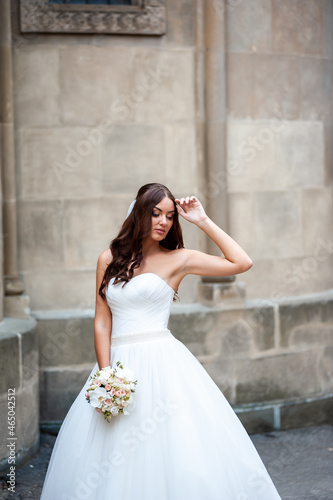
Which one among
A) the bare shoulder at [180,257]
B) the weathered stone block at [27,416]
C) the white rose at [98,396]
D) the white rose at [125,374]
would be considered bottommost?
the weathered stone block at [27,416]

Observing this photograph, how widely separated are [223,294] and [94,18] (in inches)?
104

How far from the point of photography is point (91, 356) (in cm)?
579

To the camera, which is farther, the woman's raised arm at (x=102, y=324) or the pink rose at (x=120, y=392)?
the woman's raised arm at (x=102, y=324)

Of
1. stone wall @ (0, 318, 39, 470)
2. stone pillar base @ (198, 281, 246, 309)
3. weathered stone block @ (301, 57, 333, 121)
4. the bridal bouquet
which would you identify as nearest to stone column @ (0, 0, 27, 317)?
stone wall @ (0, 318, 39, 470)

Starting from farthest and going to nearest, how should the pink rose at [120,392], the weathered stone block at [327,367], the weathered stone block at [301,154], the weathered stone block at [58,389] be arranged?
1. the weathered stone block at [327,367]
2. the weathered stone block at [301,154]
3. the weathered stone block at [58,389]
4. the pink rose at [120,392]

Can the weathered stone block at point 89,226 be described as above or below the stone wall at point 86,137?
below

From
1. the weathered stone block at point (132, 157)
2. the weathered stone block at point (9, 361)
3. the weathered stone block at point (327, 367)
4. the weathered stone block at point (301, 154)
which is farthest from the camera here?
the weathered stone block at point (327, 367)

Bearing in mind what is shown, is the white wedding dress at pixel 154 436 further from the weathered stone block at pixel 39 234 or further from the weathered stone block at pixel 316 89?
the weathered stone block at pixel 316 89

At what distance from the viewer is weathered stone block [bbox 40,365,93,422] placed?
573 centimetres

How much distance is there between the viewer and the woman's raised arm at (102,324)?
3.64 m

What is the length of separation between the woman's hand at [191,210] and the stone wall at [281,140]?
2403 mm

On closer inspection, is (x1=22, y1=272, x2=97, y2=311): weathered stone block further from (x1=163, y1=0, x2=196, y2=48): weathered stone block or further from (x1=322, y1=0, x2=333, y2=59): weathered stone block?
(x1=322, y1=0, x2=333, y2=59): weathered stone block

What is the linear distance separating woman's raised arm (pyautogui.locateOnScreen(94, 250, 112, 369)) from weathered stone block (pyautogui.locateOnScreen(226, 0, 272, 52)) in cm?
313

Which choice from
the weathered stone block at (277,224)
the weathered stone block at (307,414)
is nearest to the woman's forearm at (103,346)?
the weathered stone block at (277,224)
